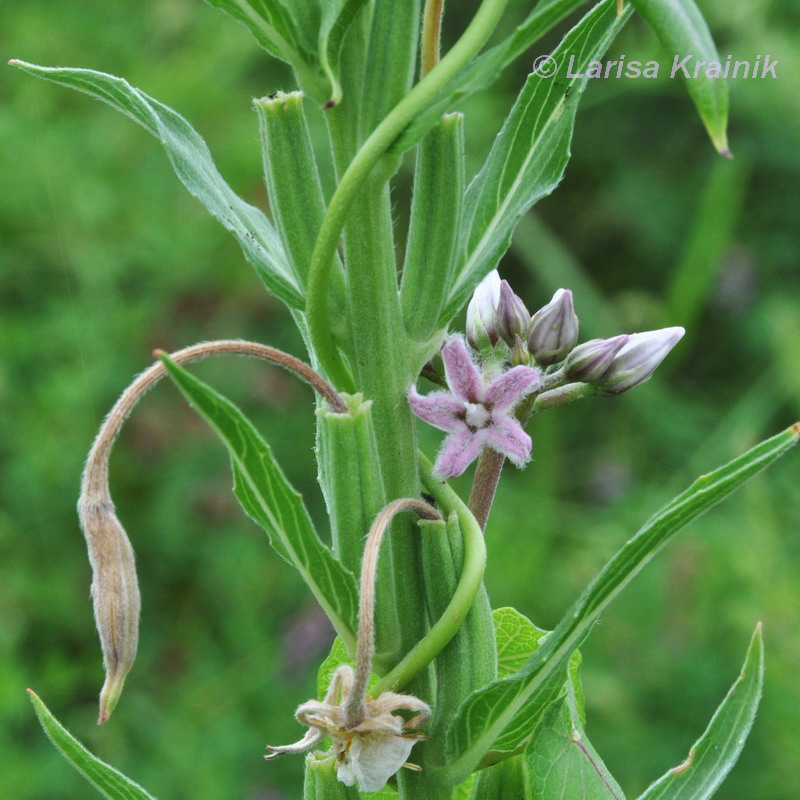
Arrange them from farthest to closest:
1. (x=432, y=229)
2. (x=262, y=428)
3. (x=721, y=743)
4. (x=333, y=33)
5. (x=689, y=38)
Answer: (x=262, y=428) → (x=721, y=743) → (x=432, y=229) → (x=333, y=33) → (x=689, y=38)

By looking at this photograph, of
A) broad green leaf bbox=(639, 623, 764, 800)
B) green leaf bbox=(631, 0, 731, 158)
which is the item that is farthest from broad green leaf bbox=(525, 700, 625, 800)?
green leaf bbox=(631, 0, 731, 158)

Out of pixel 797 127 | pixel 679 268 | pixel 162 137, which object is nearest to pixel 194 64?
pixel 679 268

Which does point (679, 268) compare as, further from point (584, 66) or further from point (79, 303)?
point (584, 66)

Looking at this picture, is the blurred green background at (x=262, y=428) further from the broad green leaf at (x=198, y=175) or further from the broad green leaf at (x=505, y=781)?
the broad green leaf at (x=198, y=175)

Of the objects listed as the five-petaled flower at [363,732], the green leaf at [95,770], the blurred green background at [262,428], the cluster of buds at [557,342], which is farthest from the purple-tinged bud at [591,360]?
the blurred green background at [262,428]

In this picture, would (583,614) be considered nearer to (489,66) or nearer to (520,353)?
(520,353)

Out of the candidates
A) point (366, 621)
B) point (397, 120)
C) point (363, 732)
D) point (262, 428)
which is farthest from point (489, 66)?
point (262, 428)

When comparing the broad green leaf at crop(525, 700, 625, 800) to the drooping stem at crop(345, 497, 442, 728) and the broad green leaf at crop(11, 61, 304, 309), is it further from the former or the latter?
the broad green leaf at crop(11, 61, 304, 309)
